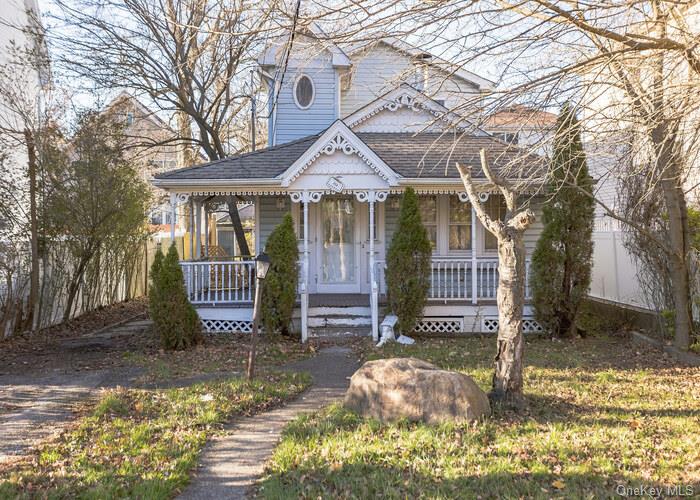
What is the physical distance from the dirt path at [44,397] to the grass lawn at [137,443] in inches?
12.5

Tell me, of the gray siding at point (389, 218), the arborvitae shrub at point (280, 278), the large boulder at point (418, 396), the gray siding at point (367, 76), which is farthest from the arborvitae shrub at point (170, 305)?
the gray siding at point (367, 76)

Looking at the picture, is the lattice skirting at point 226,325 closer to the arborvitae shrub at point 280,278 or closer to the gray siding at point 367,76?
the arborvitae shrub at point 280,278

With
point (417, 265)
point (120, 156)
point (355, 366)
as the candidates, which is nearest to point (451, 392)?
point (355, 366)

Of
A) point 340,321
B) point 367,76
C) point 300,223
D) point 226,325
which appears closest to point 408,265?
point 340,321

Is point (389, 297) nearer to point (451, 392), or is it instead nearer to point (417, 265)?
point (417, 265)

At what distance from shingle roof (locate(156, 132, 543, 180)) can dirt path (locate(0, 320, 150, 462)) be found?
4486 millimetres

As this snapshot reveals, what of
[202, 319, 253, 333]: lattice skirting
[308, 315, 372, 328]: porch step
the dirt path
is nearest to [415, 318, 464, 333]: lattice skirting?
[308, 315, 372, 328]: porch step

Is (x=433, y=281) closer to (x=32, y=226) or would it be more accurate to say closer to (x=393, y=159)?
(x=393, y=159)

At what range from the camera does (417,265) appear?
1174 centimetres

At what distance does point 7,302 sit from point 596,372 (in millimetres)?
11340

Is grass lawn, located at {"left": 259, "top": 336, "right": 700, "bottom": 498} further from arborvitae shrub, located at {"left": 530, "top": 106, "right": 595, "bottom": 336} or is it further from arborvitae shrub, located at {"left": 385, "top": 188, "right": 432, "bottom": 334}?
arborvitae shrub, located at {"left": 385, "top": 188, "right": 432, "bottom": 334}

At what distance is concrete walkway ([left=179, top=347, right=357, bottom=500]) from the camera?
4699 mm

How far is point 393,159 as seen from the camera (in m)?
13.5

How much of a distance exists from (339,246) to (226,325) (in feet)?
11.1
